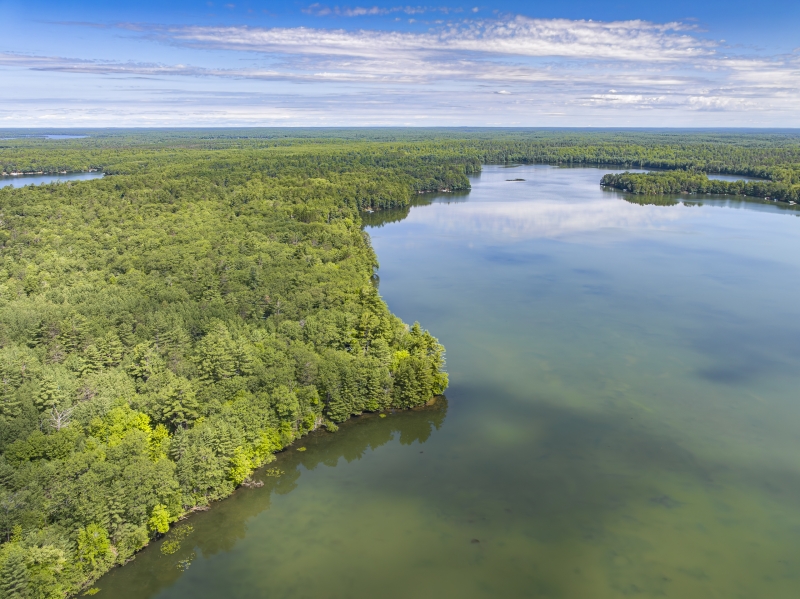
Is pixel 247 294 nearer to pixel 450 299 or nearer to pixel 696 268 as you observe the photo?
pixel 450 299

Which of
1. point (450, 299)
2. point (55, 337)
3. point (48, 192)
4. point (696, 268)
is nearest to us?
point (55, 337)

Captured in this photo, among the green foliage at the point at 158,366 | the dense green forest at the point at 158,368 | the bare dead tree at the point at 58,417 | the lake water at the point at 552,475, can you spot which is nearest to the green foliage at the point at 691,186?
the lake water at the point at 552,475

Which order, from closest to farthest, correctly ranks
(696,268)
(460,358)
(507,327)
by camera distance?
1. (460,358)
2. (507,327)
3. (696,268)

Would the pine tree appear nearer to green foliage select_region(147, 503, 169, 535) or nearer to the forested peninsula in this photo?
the forested peninsula

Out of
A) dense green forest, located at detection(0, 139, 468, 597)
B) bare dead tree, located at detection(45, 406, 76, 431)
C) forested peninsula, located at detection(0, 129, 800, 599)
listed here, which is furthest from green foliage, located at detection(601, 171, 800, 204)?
bare dead tree, located at detection(45, 406, 76, 431)

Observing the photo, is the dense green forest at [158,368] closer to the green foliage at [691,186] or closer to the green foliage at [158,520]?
the green foliage at [158,520]

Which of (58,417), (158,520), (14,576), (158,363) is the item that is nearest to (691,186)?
(158,363)

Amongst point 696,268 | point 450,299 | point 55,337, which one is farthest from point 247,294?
point 696,268

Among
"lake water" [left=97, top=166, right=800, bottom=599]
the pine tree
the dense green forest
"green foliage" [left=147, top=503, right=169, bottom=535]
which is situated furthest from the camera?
"green foliage" [left=147, top=503, right=169, bottom=535]

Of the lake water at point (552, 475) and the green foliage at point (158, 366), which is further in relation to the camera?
the lake water at point (552, 475)
